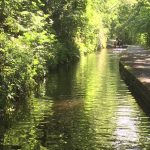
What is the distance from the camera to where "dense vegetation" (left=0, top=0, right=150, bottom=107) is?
63.4 feet

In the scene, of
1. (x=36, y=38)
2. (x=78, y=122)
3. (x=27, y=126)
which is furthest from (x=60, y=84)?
(x=27, y=126)

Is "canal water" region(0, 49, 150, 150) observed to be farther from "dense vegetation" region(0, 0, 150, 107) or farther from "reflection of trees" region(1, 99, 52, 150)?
"dense vegetation" region(0, 0, 150, 107)

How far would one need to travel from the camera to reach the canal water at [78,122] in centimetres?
1363

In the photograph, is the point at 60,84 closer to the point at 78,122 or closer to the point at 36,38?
the point at 36,38

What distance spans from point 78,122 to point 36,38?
11154 mm

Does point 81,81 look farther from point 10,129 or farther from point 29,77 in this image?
point 10,129

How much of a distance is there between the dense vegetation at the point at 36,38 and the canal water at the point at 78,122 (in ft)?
3.80

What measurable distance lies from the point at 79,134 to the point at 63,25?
33642 mm

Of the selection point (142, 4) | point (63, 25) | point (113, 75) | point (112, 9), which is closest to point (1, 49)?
point (113, 75)

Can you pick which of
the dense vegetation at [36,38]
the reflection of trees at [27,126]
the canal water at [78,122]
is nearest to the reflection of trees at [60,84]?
the canal water at [78,122]

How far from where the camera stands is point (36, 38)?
26.8 meters

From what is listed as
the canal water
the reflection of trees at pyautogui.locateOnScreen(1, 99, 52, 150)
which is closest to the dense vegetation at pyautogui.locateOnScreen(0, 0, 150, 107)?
the reflection of trees at pyautogui.locateOnScreen(1, 99, 52, 150)

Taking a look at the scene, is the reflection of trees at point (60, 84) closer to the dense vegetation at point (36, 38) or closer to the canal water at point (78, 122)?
the canal water at point (78, 122)

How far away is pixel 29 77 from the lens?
21672 millimetres
